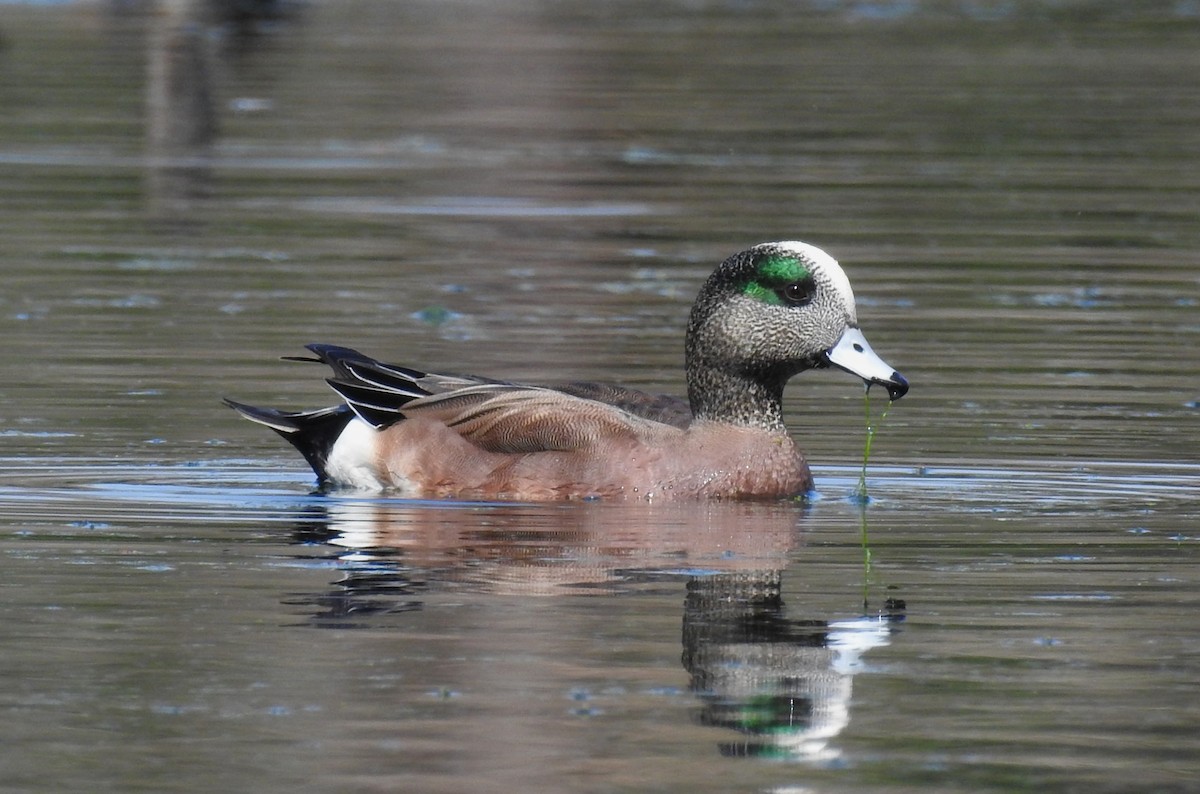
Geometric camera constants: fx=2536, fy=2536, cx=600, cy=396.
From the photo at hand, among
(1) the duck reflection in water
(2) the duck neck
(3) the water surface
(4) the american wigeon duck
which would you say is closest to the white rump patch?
(4) the american wigeon duck

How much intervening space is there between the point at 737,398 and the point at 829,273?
567 millimetres

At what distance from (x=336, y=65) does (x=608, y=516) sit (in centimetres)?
2127

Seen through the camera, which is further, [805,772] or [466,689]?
[466,689]

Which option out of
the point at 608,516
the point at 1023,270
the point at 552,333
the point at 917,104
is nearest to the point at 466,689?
the point at 608,516

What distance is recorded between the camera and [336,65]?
95.7 feet

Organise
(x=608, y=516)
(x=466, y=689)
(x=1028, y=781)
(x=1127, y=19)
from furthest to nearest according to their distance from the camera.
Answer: (x=1127, y=19)
(x=608, y=516)
(x=466, y=689)
(x=1028, y=781)

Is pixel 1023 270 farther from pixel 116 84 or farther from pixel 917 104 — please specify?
pixel 116 84

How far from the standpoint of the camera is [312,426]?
9.38 metres

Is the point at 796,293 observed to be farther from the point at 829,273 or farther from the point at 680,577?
the point at 680,577

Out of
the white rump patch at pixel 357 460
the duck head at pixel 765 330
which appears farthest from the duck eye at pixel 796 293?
the white rump patch at pixel 357 460

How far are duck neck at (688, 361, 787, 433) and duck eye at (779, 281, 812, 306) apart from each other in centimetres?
31

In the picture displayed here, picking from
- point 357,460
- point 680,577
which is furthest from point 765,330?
point 680,577

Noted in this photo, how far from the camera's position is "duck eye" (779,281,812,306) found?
9117 mm

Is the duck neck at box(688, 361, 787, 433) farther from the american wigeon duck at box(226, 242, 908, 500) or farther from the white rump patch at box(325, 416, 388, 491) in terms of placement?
the white rump patch at box(325, 416, 388, 491)
